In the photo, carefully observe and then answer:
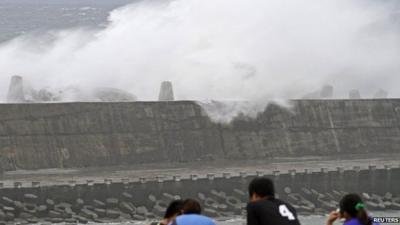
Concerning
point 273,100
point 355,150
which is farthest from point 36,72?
point 355,150

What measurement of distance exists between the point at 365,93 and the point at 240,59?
31.2 ft

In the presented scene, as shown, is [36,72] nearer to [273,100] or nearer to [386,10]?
[273,100]

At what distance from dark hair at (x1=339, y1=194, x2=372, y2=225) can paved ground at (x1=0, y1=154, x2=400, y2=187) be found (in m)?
19.9

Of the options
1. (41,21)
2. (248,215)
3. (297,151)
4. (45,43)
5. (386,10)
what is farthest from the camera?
(41,21)

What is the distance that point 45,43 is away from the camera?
169 feet

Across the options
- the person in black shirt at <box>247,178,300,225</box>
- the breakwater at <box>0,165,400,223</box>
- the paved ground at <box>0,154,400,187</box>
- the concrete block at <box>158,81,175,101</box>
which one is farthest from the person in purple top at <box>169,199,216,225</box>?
the concrete block at <box>158,81,175,101</box>

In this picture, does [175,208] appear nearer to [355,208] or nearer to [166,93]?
[355,208]

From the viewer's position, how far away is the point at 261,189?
775 cm

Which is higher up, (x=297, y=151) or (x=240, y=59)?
(x=240, y=59)

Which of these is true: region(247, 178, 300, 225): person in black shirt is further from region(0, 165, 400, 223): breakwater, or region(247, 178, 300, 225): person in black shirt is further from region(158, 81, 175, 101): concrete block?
region(158, 81, 175, 101): concrete block

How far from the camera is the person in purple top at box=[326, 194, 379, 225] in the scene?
7648 millimetres

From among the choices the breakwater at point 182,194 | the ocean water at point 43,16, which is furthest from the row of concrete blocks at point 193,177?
the ocean water at point 43,16

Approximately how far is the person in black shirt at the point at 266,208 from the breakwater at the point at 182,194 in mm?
18454

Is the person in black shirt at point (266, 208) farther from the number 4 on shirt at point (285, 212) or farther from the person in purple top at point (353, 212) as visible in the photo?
the person in purple top at point (353, 212)
